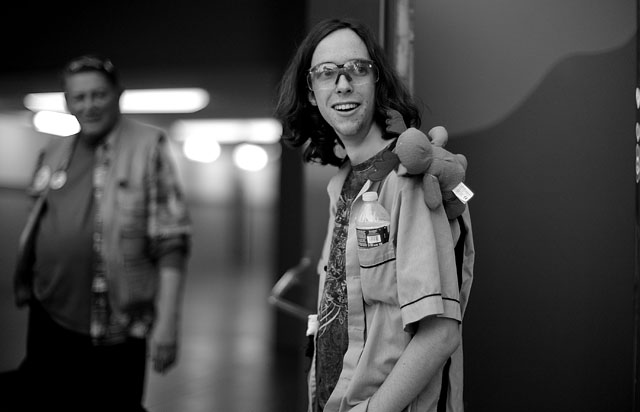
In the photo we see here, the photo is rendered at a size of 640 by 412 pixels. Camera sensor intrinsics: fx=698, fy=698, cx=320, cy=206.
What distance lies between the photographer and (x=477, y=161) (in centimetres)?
317

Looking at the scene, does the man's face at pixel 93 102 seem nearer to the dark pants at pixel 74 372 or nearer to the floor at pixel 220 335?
the floor at pixel 220 335

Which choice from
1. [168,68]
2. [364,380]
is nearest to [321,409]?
[364,380]

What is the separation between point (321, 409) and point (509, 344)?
53.7 inches

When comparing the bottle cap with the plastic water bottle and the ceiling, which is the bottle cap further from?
the ceiling

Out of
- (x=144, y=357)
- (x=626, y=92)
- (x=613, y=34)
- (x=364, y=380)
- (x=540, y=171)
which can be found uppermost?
(x=613, y=34)

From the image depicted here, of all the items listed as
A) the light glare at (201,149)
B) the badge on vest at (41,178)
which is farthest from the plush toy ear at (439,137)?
the badge on vest at (41,178)

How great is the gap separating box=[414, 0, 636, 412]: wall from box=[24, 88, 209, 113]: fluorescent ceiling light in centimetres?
143

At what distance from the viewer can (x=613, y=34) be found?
297 cm

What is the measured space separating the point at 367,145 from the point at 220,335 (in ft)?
7.39

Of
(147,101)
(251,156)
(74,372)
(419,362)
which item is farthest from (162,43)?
(419,362)

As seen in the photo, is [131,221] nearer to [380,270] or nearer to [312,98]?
[312,98]

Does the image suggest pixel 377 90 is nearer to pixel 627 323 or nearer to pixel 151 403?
pixel 627 323

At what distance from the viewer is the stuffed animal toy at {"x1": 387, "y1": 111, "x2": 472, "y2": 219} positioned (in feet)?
5.71

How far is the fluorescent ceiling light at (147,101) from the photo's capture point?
377cm
